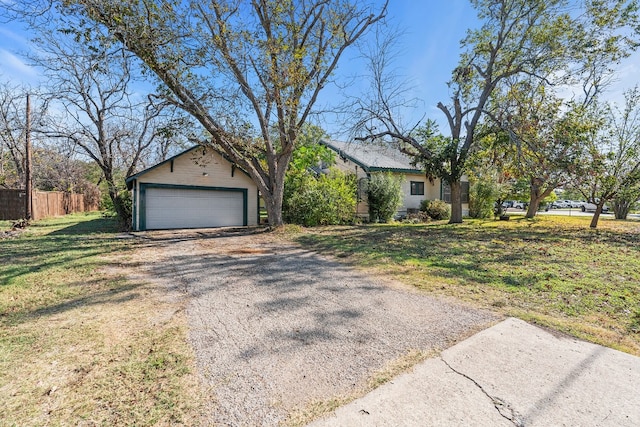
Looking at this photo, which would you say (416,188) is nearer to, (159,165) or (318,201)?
(318,201)

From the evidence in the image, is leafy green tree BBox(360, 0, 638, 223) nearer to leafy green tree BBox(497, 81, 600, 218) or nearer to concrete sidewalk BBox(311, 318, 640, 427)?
leafy green tree BBox(497, 81, 600, 218)

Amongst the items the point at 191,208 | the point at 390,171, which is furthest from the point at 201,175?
the point at 390,171

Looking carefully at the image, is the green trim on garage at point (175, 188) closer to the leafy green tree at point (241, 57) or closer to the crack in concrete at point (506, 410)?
the leafy green tree at point (241, 57)

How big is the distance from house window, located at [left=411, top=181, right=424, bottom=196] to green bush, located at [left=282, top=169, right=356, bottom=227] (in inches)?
219

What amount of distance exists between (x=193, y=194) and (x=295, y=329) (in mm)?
12543

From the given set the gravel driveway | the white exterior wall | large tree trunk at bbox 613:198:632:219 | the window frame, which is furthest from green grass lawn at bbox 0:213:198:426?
large tree trunk at bbox 613:198:632:219

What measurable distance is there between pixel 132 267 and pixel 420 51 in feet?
44.4

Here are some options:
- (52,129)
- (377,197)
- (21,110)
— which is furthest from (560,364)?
(21,110)

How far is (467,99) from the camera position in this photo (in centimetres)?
1506

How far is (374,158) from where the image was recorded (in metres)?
19.1

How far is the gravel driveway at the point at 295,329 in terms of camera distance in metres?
2.35

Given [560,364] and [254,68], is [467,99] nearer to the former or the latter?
[254,68]

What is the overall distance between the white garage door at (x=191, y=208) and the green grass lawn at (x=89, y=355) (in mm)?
8308

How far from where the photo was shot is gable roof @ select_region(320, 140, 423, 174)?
17.3 metres
